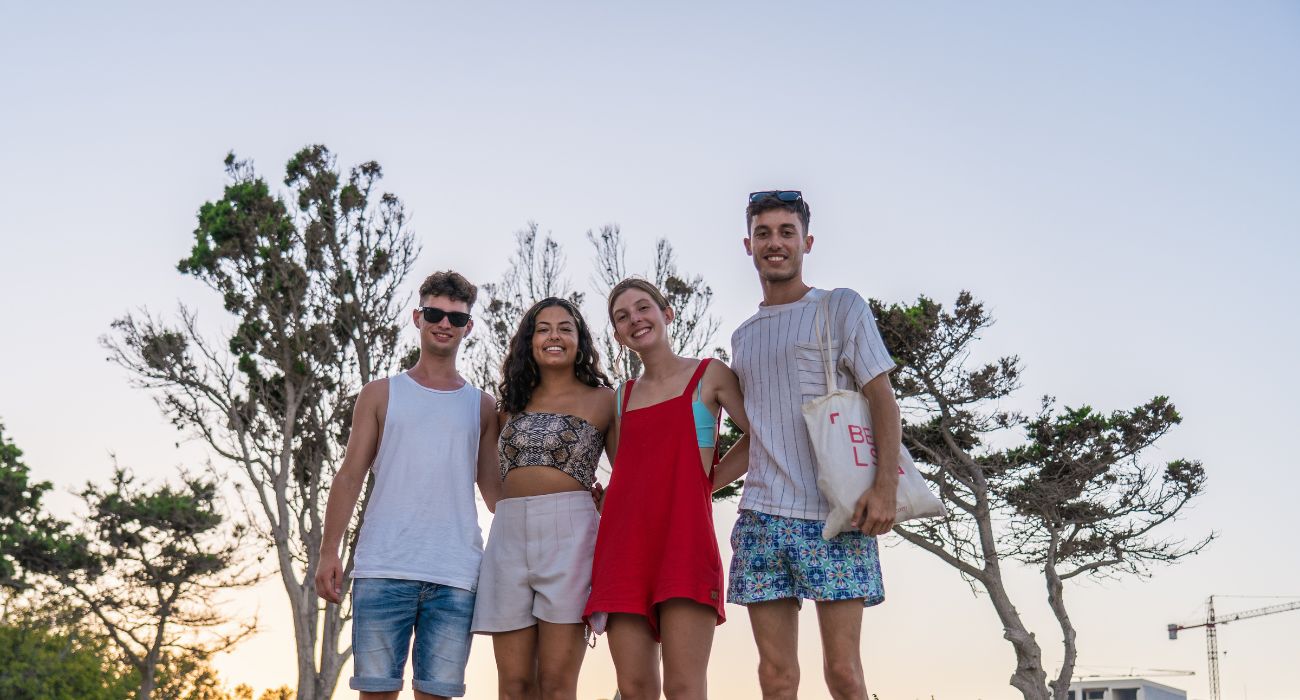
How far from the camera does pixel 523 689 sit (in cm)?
424

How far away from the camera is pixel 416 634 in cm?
443

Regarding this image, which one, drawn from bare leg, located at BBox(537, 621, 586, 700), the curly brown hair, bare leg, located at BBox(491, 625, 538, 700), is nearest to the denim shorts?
bare leg, located at BBox(491, 625, 538, 700)

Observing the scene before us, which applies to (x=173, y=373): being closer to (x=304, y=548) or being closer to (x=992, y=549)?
(x=304, y=548)

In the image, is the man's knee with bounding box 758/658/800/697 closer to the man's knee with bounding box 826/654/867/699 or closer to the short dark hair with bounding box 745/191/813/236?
the man's knee with bounding box 826/654/867/699

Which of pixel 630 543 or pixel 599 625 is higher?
pixel 630 543

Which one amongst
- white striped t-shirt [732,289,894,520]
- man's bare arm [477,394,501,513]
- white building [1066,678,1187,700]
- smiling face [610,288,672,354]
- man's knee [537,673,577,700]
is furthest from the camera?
white building [1066,678,1187,700]

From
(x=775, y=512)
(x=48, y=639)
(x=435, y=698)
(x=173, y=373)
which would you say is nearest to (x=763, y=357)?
(x=775, y=512)

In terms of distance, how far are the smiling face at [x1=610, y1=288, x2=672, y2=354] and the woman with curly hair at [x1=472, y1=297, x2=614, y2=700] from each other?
0.90ft

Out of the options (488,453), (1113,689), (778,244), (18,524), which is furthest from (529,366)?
(1113,689)

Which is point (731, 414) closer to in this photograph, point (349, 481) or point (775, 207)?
point (775, 207)

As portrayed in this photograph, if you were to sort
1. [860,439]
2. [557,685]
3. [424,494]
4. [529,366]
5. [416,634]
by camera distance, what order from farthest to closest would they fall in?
[529,366] < [424,494] < [416,634] < [557,685] < [860,439]

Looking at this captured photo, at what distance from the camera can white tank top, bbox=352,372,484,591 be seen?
4426 millimetres

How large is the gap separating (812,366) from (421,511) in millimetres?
1610

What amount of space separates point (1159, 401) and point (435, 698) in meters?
18.1
